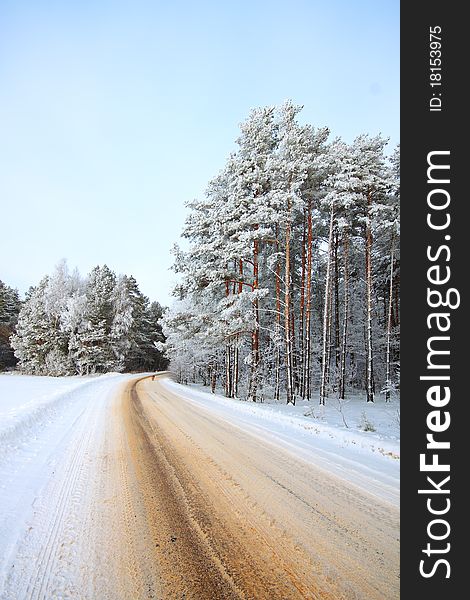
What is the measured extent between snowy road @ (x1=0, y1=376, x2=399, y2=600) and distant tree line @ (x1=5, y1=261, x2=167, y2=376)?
30.6m

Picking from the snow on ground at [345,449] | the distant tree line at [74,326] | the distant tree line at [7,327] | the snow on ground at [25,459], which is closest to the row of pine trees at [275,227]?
the snow on ground at [345,449]

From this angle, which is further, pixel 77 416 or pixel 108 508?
pixel 77 416

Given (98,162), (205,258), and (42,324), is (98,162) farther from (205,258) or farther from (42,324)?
(205,258)

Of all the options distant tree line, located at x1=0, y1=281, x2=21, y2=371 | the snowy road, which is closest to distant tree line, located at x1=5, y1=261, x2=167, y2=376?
distant tree line, located at x1=0, y1=281, x2=21, y2=371

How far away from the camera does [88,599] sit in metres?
1.66

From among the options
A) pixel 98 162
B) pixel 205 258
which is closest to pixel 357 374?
pixel 205 258

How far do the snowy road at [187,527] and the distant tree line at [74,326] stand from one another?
3064 cm

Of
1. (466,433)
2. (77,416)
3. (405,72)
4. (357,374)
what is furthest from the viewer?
(357,374)

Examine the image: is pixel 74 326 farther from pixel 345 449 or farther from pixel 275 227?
pixel 345 449

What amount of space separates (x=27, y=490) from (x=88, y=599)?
2.04 metres

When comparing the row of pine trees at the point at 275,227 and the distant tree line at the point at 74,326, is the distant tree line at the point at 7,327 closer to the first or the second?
the distant tree line at the point at 74,326

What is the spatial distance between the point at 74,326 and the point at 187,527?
35.5 meters

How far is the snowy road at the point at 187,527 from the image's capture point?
1.81 m

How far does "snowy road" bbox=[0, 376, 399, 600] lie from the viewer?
181 cm
